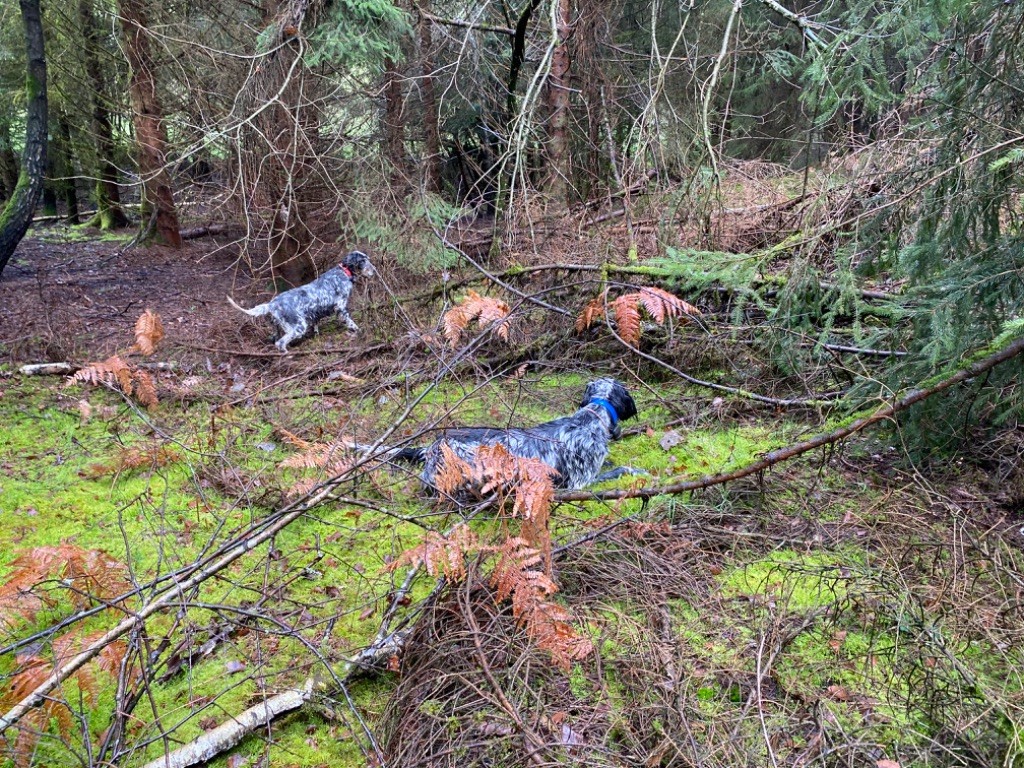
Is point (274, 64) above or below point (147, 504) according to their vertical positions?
above

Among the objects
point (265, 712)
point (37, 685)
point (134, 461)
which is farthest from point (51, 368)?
point (265, 712)

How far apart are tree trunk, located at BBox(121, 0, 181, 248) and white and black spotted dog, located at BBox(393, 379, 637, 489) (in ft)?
19.7

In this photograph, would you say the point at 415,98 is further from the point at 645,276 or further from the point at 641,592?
the point at 641,592

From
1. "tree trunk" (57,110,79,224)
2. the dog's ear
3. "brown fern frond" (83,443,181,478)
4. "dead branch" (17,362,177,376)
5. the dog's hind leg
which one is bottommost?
the dog's hind leg

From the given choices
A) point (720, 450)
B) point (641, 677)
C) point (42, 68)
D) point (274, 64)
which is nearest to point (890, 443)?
point (720, 450)

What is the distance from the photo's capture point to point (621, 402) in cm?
516

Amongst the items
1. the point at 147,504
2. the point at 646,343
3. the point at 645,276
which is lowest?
the point at 147,504

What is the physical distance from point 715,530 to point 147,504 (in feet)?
12.3

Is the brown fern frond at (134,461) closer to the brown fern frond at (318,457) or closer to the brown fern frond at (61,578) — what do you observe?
the brown fern frond at (318,457)

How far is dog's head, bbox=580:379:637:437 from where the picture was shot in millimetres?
5113

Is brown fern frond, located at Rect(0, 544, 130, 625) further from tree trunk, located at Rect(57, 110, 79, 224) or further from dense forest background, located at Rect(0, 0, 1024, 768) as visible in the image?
tree trunk, located at Rect(57, 110, 79, 224)

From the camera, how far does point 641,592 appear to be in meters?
3.36

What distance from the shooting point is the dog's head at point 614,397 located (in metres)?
5.11

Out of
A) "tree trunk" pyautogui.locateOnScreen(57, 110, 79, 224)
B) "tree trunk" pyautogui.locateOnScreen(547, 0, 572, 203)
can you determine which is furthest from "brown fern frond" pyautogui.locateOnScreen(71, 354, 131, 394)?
"tree trunk" pyautogui.locateOnScreen(57, 110, 79, 224)
